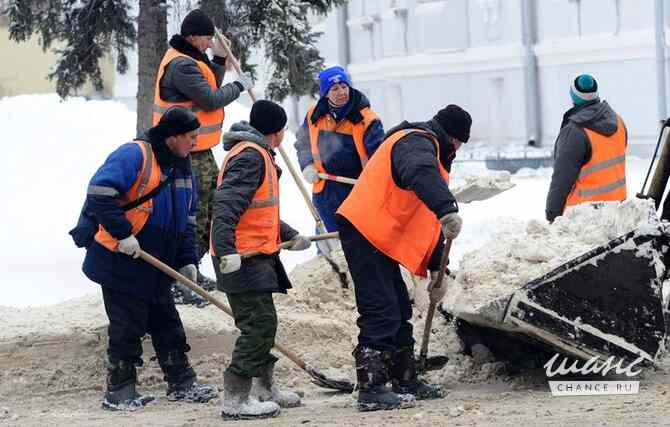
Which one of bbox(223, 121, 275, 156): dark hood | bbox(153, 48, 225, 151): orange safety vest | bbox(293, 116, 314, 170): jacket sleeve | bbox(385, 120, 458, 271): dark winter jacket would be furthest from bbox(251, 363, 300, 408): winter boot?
bbox(293, 116, 314, 170): jacket sleeve

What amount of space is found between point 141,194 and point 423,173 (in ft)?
5.09

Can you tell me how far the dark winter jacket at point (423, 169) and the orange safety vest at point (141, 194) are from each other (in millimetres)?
1266

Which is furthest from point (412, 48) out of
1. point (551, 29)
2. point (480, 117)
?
point (551, 29)

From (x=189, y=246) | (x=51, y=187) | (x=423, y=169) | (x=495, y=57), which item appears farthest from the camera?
(x=495, y=57)

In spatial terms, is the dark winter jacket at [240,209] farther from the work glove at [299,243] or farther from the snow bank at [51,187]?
the snow bank at [51,187]

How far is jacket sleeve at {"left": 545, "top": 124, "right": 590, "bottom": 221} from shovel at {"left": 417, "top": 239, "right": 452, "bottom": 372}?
1.33m

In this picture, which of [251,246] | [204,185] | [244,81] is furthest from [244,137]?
[244,81]

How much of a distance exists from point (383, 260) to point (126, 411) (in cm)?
161

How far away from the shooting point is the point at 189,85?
338 inches

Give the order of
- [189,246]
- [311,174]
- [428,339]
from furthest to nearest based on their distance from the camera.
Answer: [311,174], [189,246], [428,339]

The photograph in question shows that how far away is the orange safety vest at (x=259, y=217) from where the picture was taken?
6938 millimetres

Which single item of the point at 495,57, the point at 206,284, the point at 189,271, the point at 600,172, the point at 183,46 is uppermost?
the point at 495,57

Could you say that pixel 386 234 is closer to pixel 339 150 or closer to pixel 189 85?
pixel 189 85

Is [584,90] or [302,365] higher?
[584,90]
